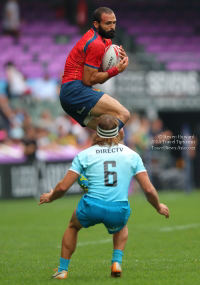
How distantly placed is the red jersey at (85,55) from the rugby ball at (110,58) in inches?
3.0

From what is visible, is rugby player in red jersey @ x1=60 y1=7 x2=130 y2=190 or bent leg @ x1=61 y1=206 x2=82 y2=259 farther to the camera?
rugby player in red jersey @ x1=60 y1=7 x2=130 y2=190

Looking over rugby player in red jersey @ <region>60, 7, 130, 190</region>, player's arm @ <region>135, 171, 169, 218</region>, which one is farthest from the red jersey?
player's arm @ <region>135, 171, 169, 218</region>

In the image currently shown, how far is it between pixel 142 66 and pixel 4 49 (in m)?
5.36

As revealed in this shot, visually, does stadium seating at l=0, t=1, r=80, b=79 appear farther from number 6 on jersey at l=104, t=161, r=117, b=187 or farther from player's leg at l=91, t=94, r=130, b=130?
number 6 on jersey at l=104, t=161, r=117, b=187

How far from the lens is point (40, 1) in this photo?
84.8ft

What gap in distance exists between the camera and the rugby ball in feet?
20.3

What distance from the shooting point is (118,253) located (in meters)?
5.10

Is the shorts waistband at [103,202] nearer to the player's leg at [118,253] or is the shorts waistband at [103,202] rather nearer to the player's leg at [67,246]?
the player's leg at [67,246]

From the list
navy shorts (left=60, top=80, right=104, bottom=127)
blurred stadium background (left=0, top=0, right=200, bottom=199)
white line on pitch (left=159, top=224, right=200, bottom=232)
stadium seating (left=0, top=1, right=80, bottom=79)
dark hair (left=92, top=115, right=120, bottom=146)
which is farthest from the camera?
stadium seating (left=0, top=1, right=80, bottom=79)

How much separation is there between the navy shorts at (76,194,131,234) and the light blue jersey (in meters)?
0.05

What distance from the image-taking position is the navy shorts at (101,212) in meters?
4.93

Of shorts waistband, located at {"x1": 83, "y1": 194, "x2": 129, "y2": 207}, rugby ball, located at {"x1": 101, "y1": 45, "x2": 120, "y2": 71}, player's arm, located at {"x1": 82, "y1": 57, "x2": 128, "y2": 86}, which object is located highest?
rugby ball, located at {"x1": 101, "y1": 45, "x2": 120, "y2": 71}

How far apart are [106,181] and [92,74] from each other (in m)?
1.54

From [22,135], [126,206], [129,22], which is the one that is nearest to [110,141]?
[126,206]
